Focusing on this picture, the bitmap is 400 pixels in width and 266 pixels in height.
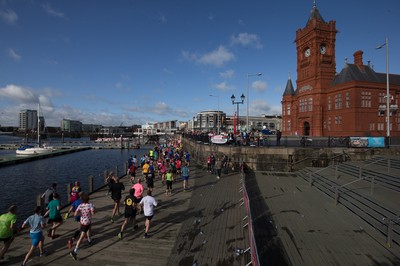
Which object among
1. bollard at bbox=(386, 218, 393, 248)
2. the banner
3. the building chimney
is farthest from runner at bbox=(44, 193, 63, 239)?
the building chimney

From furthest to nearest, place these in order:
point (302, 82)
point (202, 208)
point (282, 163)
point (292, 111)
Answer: point (292, 111), point (302, 82), point (282, 163), point (202, 208)

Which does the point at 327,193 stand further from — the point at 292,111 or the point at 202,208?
the point at 292,111

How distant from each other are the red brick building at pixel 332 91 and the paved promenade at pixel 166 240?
36.9 meters

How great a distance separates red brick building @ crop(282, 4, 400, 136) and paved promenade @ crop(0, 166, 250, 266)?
121ft

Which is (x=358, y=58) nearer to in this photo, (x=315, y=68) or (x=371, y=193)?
(x=315, y=68)

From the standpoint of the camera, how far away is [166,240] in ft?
26.4

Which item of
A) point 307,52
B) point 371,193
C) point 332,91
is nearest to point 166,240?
point 371,193

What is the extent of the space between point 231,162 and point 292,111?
3900 centimetres

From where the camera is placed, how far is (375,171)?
1430cm

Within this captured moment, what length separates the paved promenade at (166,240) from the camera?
679cm

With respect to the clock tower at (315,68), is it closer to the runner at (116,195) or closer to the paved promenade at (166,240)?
the paved promenade at (166,240)

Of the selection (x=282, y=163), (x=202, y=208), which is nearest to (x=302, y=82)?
(x=282, y=163)

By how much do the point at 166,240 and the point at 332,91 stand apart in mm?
44593

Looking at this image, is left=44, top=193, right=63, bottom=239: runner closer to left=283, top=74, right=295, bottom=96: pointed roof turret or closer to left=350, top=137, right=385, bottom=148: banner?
left=350, top=137, right=385, bottom=148: banner
